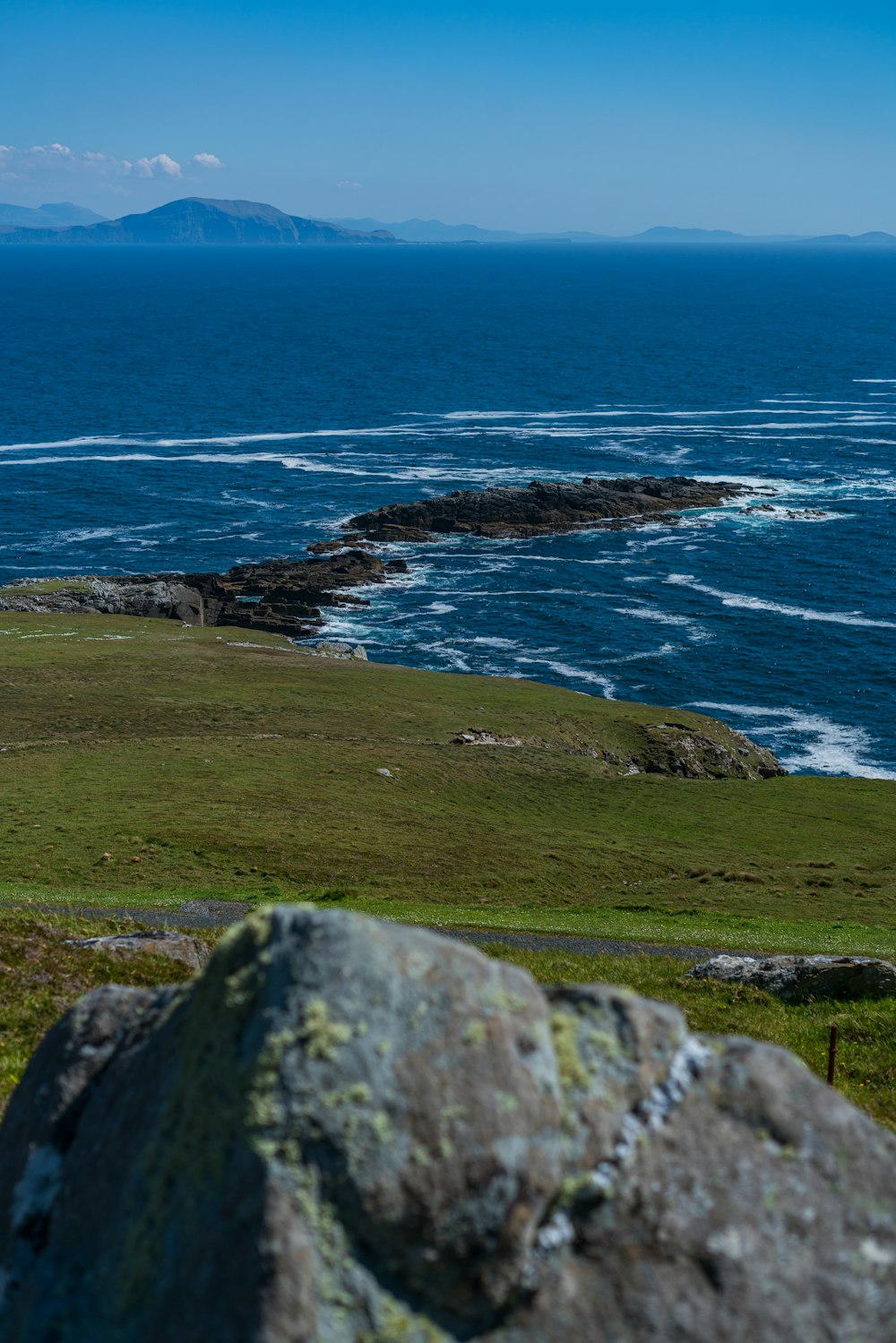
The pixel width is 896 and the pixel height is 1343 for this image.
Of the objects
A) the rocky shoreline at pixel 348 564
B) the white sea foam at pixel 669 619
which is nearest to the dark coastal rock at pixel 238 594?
the rocky shoreline at pixel 348 564

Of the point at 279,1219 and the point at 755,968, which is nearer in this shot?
the point at 279,1219

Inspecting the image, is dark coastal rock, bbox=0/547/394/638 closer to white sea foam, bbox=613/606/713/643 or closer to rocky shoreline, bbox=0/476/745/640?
rocky shoreline, bbox=0/476/745/640


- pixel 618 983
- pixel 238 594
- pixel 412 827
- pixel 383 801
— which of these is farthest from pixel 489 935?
pixel 238 594

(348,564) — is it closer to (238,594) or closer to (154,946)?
(238,594)

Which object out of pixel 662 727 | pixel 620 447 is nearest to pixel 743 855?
pixel 662 727

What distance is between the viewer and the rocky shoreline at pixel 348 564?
3760 inches

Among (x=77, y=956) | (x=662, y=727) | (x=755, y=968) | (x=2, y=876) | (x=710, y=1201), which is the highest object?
(x=710, y=1201)

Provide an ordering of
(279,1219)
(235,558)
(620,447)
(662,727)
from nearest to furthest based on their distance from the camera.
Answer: (279,1219) < (662,727) < (235,558) < (620,447)

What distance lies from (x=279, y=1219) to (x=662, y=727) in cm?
6460

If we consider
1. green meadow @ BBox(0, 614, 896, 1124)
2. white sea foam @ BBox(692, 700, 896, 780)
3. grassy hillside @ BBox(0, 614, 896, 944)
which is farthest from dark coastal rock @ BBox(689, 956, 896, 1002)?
white sea foam @ BBox(692, 700, 896, 780)

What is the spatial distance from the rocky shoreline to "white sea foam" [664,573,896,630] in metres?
21.2

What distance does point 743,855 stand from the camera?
48594 mm

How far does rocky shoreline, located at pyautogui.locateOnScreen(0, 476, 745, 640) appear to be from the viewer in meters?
95.5

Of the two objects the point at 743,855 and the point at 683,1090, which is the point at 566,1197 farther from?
the point at 743,855
